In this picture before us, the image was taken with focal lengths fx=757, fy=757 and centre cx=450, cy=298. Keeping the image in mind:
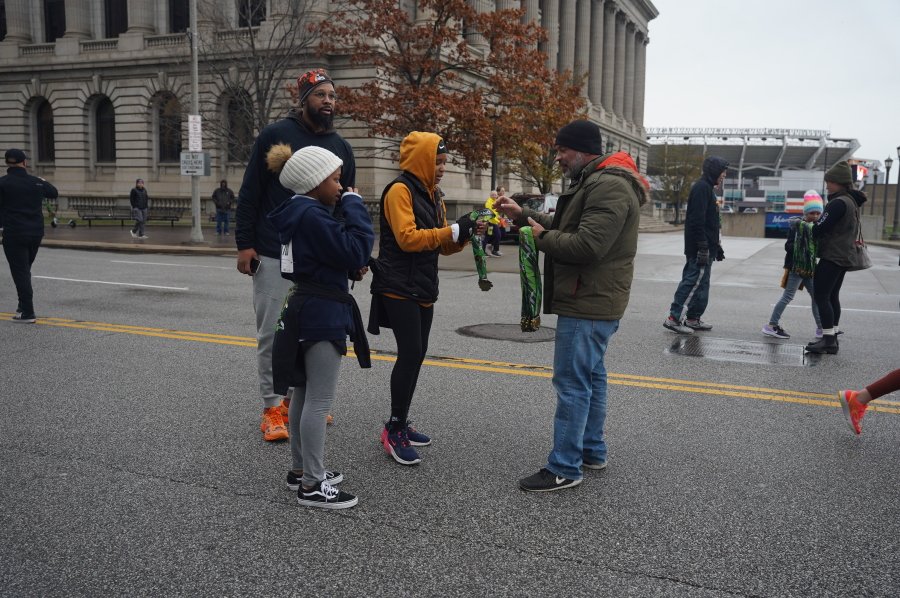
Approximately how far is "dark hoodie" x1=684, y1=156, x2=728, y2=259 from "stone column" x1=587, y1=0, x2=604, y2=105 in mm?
60084

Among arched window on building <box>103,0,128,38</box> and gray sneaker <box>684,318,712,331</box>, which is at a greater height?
arched window on building <box>103,0,128,38</box>

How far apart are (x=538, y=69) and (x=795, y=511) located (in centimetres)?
2280

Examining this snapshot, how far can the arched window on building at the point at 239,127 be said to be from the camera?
1158 inches

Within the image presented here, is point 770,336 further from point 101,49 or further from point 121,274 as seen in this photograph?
point 101,49

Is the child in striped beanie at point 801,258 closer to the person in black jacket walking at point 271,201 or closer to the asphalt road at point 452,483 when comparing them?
the asphalt road at point 452,483

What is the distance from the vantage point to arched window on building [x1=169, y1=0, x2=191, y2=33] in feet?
125

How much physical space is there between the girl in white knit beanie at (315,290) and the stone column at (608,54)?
7092cm

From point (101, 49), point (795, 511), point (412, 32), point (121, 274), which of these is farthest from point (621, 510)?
point (101, 49)

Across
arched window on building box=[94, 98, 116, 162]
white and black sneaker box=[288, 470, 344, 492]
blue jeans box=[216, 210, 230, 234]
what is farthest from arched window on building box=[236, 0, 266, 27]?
white and black sneaker box=[288, 470, 344, 492]

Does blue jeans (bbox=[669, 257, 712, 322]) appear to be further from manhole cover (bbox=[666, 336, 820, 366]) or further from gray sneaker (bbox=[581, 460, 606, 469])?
gray sneaker (bbox=[581, 460, 606, 469])

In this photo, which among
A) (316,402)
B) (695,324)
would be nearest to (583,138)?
(316,402)

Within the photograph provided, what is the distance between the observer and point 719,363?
757cm

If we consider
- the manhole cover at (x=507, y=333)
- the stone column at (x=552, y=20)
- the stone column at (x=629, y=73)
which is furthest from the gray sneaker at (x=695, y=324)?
the stone column at (x=629, y=73)

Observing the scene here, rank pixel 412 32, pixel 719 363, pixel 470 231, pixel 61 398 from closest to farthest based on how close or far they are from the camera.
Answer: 1. pixel 470 231
2. pixel 61 398
3. pixel 719 363
4. pixel 412 32
